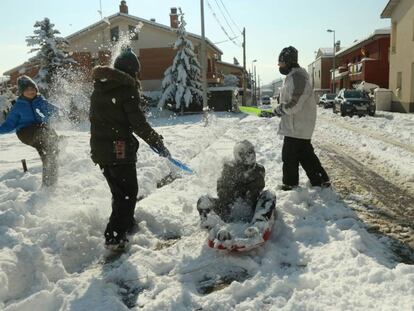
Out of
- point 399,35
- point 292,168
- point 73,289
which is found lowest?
point 73,289

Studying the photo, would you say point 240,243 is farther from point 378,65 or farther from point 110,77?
point 378,65

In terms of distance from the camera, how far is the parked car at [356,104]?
Result: 24.3m

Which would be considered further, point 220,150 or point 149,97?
point 149,97

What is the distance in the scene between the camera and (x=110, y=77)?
4047 millimetres

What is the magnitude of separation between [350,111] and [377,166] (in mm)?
17608

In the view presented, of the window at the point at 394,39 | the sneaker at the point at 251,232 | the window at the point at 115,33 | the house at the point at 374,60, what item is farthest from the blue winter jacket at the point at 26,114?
the house at the point at 374,60

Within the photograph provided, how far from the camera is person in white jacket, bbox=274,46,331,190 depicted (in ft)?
18.5

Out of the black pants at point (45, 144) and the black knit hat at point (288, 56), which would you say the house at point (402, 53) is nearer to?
the black knit hat at point (288, 56)

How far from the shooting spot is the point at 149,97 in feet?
119

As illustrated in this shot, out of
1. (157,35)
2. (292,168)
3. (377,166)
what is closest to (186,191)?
(292,168)

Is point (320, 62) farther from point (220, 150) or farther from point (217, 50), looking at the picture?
point (220, 150)

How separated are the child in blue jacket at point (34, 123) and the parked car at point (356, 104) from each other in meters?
21.0

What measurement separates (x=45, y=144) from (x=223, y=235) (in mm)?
3952

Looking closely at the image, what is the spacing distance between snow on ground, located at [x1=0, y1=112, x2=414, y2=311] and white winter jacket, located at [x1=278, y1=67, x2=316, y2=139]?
845 mm
